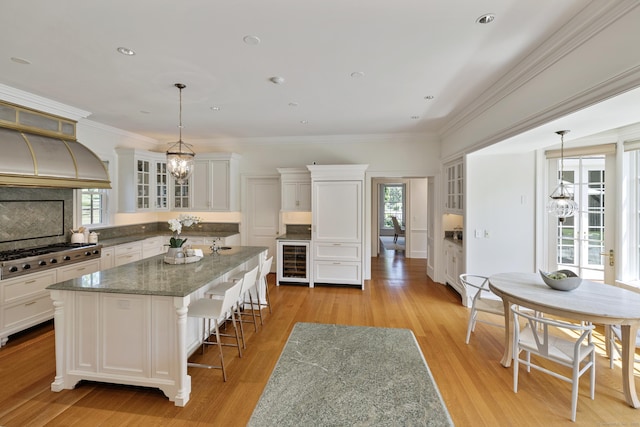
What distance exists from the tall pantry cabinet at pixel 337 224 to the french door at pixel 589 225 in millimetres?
2807

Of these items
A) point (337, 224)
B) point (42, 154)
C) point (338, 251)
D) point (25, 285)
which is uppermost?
point (42, 154)

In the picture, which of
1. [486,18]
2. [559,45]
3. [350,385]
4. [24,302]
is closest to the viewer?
[350,385]

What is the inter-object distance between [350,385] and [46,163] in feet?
14.1

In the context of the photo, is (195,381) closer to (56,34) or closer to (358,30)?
(56,34)

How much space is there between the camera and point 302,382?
1081 millimetres

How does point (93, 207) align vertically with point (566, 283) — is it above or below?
above

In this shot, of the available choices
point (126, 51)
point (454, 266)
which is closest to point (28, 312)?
point (126, 51)

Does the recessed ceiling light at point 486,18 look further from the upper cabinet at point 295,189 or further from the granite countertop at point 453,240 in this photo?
the upper cabinet at point 295,189

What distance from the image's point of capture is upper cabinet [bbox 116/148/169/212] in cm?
527

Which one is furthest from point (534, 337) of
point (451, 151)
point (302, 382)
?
point (451, 151)

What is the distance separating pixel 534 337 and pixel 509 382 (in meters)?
0.50

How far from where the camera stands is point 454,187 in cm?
491

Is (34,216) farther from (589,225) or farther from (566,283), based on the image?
(589,225)

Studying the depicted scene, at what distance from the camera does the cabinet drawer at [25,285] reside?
10.3ft
